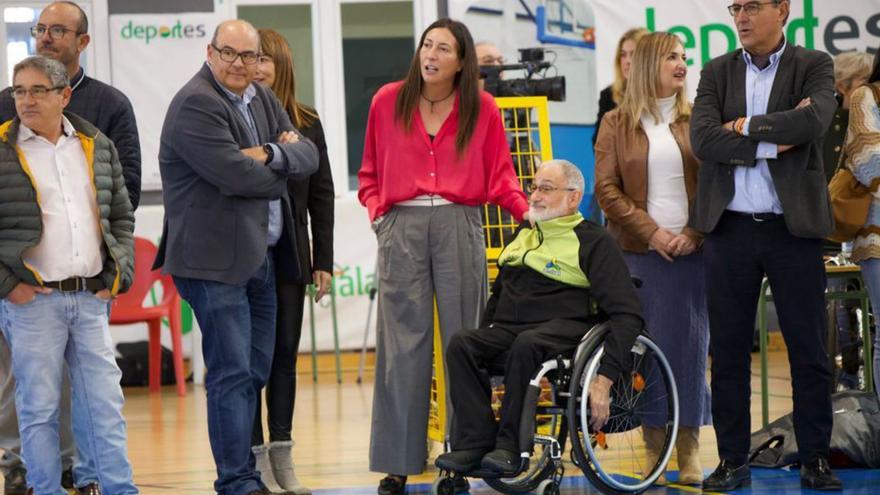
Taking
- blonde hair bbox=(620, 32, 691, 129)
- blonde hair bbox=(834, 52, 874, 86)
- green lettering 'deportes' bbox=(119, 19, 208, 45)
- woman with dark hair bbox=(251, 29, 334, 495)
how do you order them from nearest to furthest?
woman with dark hair bbox=(251, 29, 334, 495) → blonde hair bbox=(620, 32, 691, 129) → blonde hair bbox=(834, 52, 874, 86) → green lettering 'deportes' bbox=(119, 19, 208, 45)

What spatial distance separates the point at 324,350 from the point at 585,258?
498 cm

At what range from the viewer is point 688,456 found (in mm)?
4684

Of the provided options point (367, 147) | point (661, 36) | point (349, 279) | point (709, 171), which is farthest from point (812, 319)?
point (349, 279)

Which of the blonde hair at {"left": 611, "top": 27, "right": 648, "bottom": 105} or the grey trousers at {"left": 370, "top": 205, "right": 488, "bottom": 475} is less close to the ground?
A: the blonde hair at {"left": 611, "top": 27, "right": 648, "bottom": 105}

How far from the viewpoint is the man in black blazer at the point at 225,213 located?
400 centimetres

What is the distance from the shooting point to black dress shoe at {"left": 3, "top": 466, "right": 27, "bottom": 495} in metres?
4.69

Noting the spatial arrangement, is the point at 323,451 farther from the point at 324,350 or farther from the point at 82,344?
the point at 324,350

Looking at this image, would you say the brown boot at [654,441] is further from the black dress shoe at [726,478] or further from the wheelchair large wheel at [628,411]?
the black dress shoe at [726,478]

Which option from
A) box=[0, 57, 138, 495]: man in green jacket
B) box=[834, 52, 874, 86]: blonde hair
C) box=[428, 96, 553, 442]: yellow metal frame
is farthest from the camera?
box=[834, 52, 874, 86]: blonde hair

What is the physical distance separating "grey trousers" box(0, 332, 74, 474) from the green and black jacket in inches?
56.7

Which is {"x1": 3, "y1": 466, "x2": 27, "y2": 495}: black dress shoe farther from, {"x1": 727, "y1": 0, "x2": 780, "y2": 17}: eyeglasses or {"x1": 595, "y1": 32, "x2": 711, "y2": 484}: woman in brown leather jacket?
{"x1": 727, "y1": 0, "x2": 780, "y2": 17}: eyeglasses

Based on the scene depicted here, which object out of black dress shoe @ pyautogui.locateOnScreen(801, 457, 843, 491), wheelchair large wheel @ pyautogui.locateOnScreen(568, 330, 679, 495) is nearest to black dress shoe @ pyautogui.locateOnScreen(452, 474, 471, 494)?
wheelchair large wheel @ pyautogui.locateOnScreen(568, 330, 679, 495)

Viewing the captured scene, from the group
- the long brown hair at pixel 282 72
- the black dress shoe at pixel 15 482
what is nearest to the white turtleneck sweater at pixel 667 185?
the long brown hair at pixel 282 72

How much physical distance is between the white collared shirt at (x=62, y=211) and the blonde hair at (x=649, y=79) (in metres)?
1.86
